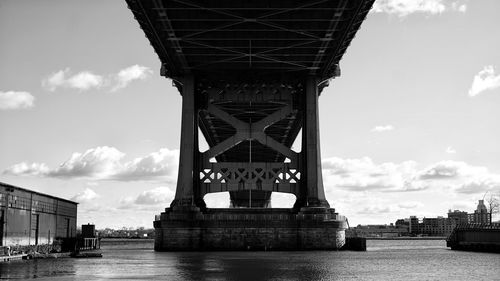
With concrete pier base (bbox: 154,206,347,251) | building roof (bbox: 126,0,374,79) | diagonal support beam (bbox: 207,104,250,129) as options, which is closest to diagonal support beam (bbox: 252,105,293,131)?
diagonal support beam (bbox: 207,104,250,129)

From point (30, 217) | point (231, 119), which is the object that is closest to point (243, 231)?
point (231, 119)

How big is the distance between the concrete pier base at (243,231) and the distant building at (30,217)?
14928 mm

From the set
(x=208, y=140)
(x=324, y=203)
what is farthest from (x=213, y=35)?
(x=208, y=140)

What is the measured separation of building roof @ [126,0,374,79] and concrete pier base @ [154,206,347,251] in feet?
52.1

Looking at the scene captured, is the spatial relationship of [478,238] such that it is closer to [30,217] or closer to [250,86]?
[250,86]

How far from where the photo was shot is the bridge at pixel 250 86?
2625 inches

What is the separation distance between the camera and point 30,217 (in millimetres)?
84250

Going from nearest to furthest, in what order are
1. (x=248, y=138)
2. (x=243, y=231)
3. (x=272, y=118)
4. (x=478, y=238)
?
(x=243, y=231), (x=248, y=138), (x=272, y=118), (x=478, y=238)

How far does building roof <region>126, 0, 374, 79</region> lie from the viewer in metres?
64.4

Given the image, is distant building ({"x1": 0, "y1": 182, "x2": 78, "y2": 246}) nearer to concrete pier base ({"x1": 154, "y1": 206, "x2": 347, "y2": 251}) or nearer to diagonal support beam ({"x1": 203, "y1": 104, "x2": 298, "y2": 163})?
concrete pier base ({"x1": 154, "y1": 206, "x2": 347, "y2": 251})

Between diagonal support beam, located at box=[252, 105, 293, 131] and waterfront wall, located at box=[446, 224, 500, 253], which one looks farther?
waterfront wall, located at box=[446, 224, 500, 253]

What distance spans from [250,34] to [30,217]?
108ft

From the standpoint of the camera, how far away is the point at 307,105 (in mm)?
82625

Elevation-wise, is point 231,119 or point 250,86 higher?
point 250,86
